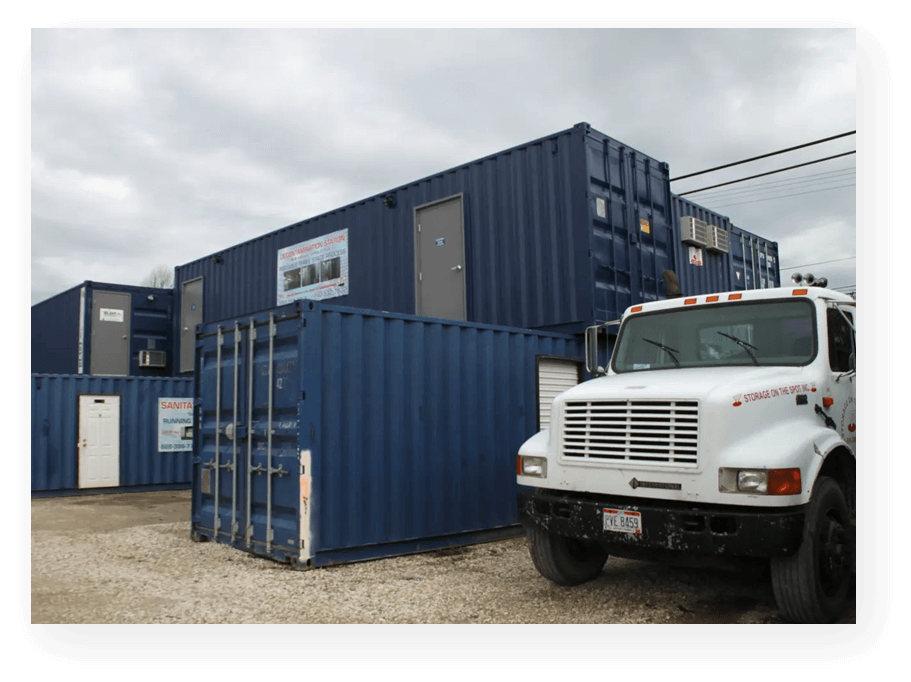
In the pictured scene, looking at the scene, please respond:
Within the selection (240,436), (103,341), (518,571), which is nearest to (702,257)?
(518,571)

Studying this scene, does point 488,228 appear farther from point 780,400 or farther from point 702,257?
point 780,400

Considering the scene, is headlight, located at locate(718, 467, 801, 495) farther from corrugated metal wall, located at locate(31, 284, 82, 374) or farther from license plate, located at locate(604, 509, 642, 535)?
corrugated metal wall, located at locate(31, 284, 82, 374)

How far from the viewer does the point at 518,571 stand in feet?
22.4

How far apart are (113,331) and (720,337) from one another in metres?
16.2

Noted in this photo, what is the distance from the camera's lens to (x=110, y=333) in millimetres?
17781

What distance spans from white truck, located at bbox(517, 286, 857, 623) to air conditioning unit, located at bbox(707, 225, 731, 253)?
7643 mm

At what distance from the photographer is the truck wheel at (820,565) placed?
4.53 metres

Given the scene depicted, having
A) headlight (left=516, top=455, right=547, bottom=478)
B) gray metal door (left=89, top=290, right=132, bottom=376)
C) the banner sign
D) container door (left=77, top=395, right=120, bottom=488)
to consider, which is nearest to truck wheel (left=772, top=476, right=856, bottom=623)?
headlight (left=516, top=455, right=547, bottom=478)

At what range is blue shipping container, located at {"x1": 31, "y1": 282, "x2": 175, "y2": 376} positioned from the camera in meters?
Result: 17.5

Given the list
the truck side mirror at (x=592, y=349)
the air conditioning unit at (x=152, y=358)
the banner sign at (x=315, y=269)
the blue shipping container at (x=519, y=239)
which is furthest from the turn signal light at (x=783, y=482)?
the air conditioning unit at (x=152, y=358)

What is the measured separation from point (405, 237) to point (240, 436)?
17.4ft

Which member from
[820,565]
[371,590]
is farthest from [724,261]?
[371,590]

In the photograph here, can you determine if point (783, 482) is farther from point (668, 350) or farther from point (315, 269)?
point (315, 269)

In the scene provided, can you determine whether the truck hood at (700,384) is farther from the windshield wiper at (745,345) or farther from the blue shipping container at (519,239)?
the blue shipping container at (519,239)
